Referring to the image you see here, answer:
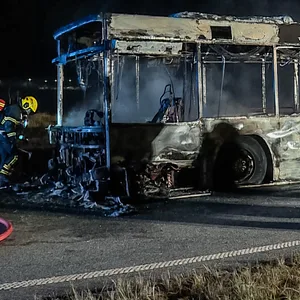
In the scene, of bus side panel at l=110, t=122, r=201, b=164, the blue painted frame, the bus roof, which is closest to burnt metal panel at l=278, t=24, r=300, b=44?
the bus roof

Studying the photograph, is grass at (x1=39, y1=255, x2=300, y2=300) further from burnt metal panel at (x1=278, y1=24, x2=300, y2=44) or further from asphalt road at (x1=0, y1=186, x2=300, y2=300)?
burnt metal panel at (x1=278, y1=24, x2=300, y2=44)

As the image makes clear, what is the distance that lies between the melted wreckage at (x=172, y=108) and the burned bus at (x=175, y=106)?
17 mm

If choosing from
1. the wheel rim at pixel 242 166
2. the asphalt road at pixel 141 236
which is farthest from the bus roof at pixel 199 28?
the asphalt road at pixel 141 236

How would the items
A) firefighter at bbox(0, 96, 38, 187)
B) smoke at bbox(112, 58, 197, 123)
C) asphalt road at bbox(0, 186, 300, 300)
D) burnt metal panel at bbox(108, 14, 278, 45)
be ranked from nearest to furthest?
asphalt road at bbox(0, 186, 300, 300) < burnt metal panel at bbox(108, 14, 278, 45) < smoke at bbox(112, 58, 197, 123) < firefighter at bbox(0, 96, 38, 187)

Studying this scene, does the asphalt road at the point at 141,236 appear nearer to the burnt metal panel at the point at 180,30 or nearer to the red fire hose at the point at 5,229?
the red fire hose at the point at 5,229

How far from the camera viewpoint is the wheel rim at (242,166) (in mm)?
10391

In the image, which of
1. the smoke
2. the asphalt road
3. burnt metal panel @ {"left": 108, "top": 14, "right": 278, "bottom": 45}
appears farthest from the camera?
the smoke

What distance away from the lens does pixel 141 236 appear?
7145mm

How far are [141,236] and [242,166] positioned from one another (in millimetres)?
3767

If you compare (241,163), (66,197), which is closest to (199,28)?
(241,163)

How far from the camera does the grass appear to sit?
4434 millimetres

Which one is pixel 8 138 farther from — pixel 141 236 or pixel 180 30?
pixel 141 236

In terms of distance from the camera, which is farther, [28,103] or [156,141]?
[28,103]

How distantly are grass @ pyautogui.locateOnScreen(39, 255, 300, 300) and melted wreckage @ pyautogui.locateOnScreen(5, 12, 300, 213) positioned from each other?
4167mm
